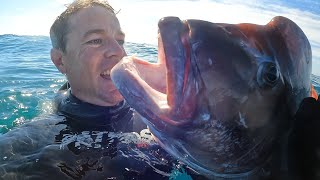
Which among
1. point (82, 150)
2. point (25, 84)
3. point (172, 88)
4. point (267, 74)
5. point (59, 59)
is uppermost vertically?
point (267, 74)

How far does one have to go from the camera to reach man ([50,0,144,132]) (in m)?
4.30

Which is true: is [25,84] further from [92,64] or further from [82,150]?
[82,150]

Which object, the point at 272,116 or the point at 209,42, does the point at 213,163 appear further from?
the point at 209,42

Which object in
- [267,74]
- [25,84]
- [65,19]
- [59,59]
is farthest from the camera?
[25,84]

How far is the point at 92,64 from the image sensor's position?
4.55 metres

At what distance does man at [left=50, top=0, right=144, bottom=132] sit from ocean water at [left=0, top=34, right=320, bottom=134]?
0.74 meters

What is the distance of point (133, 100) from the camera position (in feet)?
8.09

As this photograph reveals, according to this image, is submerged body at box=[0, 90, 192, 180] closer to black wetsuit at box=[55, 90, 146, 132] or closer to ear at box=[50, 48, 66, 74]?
black wetsuit at box=[55, 90, 146, 132]

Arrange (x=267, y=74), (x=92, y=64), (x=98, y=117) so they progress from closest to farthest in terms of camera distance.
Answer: (x=267, y=74) < (x=98, y=117) < (x=92, y=64)

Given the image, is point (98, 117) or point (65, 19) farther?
point (65, 19)

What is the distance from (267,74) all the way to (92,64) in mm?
2740

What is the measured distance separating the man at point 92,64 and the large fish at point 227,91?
184cm

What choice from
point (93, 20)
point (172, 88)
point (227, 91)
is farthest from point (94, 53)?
point (227, 91)

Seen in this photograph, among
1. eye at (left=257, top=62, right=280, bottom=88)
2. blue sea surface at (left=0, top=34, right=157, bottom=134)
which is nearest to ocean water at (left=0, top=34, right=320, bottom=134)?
blue sea surface at (left=0, top=34, right=157, bottom=134)
